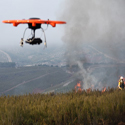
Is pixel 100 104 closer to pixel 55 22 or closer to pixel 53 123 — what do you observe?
pixel 53 123

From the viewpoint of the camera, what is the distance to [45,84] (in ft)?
625

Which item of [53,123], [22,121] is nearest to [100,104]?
[53,123]

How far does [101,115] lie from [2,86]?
187 meters

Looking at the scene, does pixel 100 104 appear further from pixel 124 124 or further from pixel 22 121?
pixel 22 121

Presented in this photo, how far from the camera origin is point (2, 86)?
19325 cm

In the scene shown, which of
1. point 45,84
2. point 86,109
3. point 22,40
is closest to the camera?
point 22,40

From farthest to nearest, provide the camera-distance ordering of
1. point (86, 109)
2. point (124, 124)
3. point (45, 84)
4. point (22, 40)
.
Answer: point (45, 84), point (86, 109), point (124, 124), point (22, 40)

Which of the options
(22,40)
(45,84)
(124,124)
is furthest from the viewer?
(45,84)

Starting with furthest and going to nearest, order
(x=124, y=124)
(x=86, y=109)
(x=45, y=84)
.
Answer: (x=45, y=84) < (x=86, y=109) < (x=124, y=124)

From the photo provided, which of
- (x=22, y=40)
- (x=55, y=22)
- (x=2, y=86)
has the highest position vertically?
(x=55, y=22)

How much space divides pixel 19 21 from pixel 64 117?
4784 mm

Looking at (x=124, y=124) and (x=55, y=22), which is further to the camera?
(x=124, y=124)

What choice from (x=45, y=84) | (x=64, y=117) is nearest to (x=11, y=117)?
(x=64, y=117)

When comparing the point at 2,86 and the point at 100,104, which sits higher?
the point at 100,104
